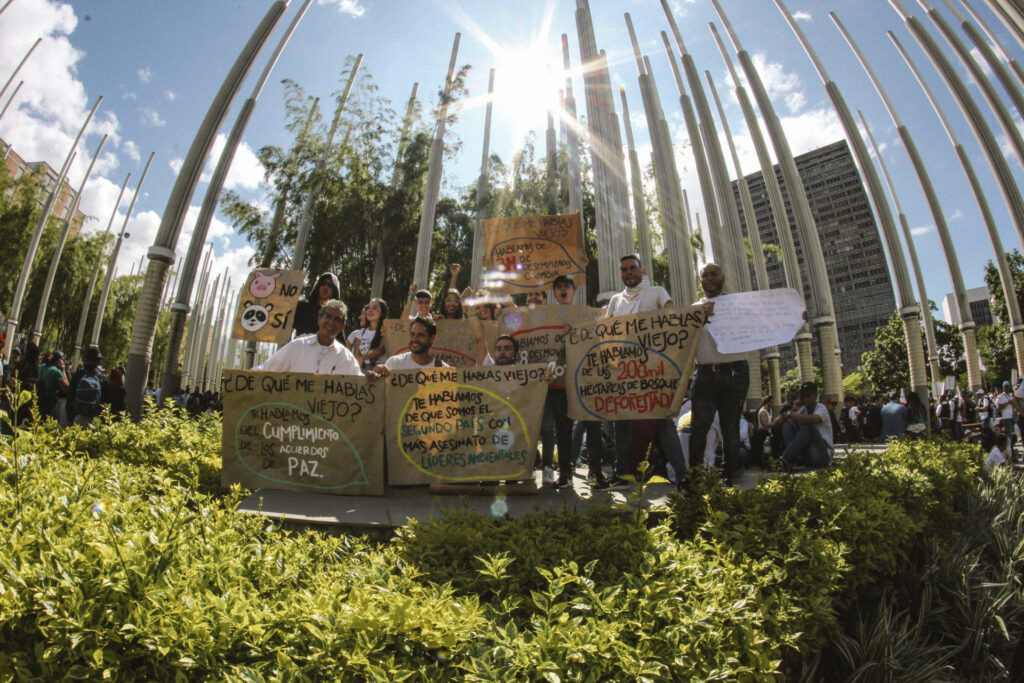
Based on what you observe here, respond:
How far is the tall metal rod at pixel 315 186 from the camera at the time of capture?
61.6 ft

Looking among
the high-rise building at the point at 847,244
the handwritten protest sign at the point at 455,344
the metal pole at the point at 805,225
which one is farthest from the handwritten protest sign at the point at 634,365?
the high-rise building at the point at 847,244

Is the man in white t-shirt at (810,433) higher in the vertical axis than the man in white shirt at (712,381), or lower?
lower

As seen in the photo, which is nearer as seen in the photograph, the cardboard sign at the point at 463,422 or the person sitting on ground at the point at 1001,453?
the cardboard sign at the point at 463,422

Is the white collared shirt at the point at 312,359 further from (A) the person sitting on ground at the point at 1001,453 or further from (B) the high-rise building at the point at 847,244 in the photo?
(B) the high-rise building at the point at 847,244

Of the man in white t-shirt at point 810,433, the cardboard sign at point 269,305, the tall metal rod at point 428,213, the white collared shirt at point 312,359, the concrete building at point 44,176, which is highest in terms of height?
the concrete building at point 44,176

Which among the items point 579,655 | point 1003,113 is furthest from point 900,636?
point 1003,113

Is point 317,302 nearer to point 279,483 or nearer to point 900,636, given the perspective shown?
point 279,483

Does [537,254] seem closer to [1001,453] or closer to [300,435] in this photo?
[300,435]

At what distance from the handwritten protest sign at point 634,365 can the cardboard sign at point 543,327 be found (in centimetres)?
49

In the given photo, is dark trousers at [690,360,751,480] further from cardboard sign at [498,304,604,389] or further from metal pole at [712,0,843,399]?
metal pole at [712,0,843,399]

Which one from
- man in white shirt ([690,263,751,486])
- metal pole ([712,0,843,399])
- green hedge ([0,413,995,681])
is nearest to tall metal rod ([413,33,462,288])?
metal pole ([712,0,843,399])

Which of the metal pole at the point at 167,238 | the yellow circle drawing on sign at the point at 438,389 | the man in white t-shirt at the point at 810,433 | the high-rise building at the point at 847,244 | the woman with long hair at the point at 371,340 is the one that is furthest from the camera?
the high-rise building at the point at 847,244

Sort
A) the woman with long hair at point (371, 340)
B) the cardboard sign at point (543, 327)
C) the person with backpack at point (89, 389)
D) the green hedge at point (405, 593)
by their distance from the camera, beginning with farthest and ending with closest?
the person with backpack at point (89, 389), the woman with long hair at point (371, 340), the cardboard sign at point (543, 327), the green hedge at point (405, 593)

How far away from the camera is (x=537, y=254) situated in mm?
8938
